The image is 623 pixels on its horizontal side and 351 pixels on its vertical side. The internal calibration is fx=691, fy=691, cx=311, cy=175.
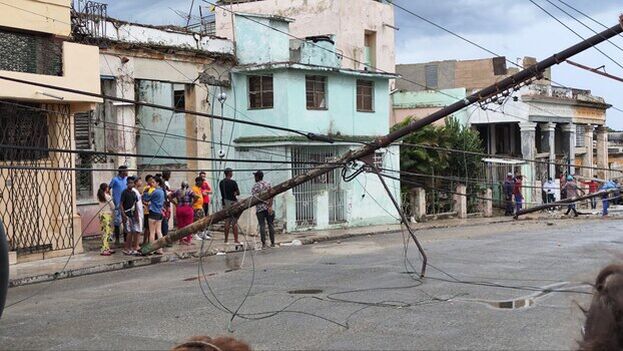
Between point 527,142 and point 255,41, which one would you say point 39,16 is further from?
point 527,142

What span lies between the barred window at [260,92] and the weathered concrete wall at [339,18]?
9.36m

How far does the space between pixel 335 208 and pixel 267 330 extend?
16.3m

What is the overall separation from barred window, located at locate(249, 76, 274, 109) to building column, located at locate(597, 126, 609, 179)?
88.4 feet

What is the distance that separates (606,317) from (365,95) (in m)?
24.0

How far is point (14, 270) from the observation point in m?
13.6

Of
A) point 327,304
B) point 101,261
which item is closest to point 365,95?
point 101,261

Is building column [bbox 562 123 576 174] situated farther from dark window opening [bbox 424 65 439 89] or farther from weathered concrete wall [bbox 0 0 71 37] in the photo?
weathered concrete wall [bbox 0 0 71 37]

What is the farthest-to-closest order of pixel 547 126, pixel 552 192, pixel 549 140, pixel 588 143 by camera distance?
1. pixel 588 143
2. pixel 549 140
3. pixel 547 126
4. pixel 552 192

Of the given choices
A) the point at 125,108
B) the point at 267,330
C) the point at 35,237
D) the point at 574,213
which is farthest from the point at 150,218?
the point at 574,213

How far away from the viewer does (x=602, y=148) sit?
4344 centimetres

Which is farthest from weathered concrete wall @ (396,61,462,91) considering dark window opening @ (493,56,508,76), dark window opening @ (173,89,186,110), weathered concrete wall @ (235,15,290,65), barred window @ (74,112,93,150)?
dark window opening @ (493,56,508,76)

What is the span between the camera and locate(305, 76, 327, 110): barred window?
23.5m

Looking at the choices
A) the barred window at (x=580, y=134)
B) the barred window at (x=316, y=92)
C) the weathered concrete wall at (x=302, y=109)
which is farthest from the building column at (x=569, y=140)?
the barred window at (x=316, y=92)

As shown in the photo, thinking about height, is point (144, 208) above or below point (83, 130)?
below
